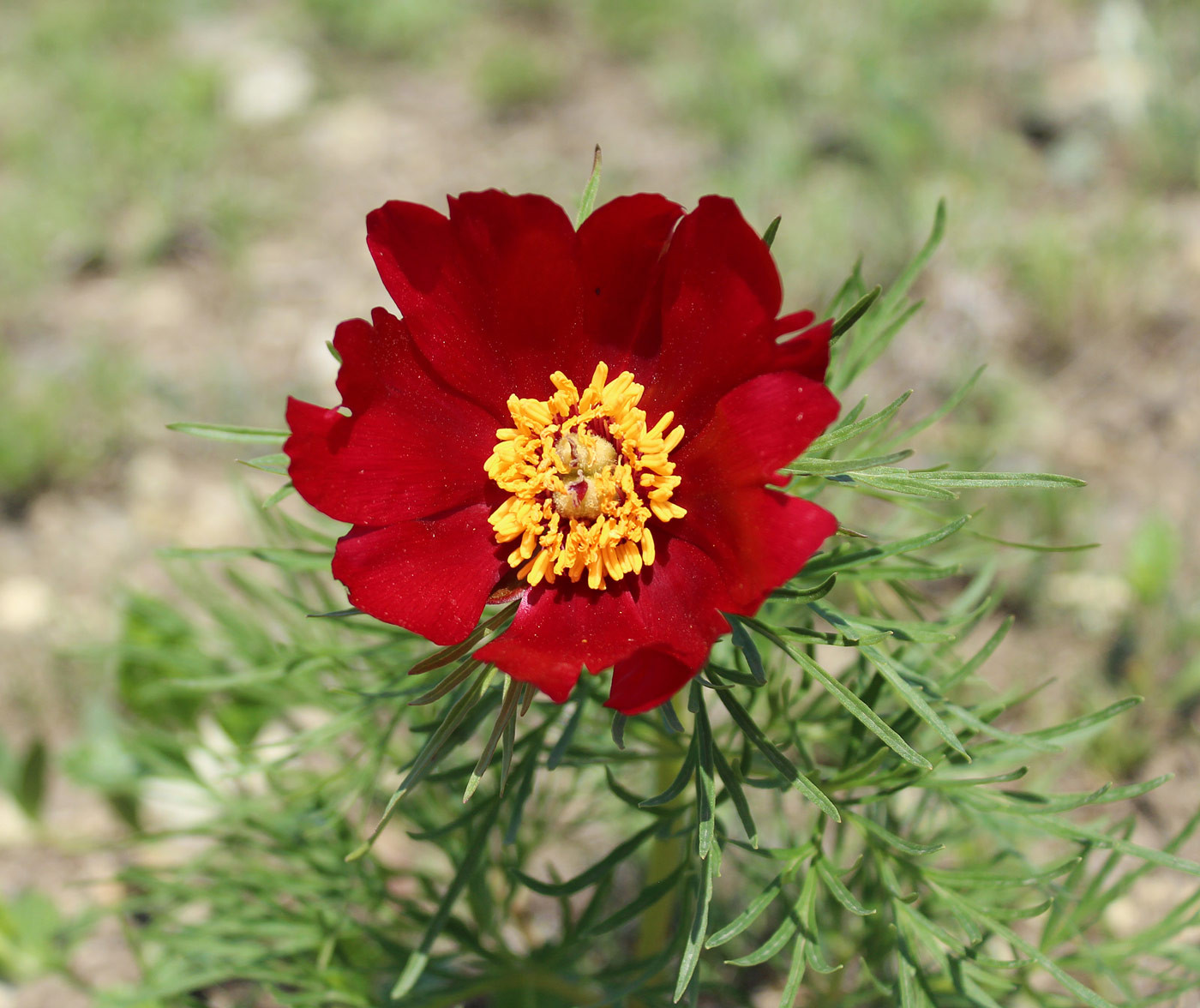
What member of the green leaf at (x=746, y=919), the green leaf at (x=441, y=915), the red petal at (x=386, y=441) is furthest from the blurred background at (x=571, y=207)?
the green leaf at (x=746, y=919)

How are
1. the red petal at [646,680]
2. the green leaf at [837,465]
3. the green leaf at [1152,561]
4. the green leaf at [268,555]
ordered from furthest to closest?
the green leaf at [1152,561], the green leaf at [268,555], the green leaf at [837,465], the red petal at [646,680]

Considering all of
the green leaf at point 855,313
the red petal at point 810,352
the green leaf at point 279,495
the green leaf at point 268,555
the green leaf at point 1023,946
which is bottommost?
the green leaf at point 1023,946

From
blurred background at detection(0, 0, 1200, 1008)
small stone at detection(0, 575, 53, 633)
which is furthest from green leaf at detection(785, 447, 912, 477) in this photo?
small stone at detection(0, 575, 53, 633)

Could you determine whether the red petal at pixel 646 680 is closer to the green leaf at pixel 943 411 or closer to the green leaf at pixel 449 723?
the green leaf at pixel 449 723

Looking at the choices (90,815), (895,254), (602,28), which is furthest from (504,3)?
(90,815)

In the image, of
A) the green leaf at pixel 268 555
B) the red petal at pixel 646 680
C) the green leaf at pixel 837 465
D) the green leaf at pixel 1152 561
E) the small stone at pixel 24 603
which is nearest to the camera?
the red petal at pixel 646 680

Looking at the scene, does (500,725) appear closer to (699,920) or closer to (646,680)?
(646,680)

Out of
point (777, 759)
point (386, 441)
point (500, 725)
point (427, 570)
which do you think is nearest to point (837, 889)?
point (777, 759)

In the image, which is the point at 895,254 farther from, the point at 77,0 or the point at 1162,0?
the point at 77,0
